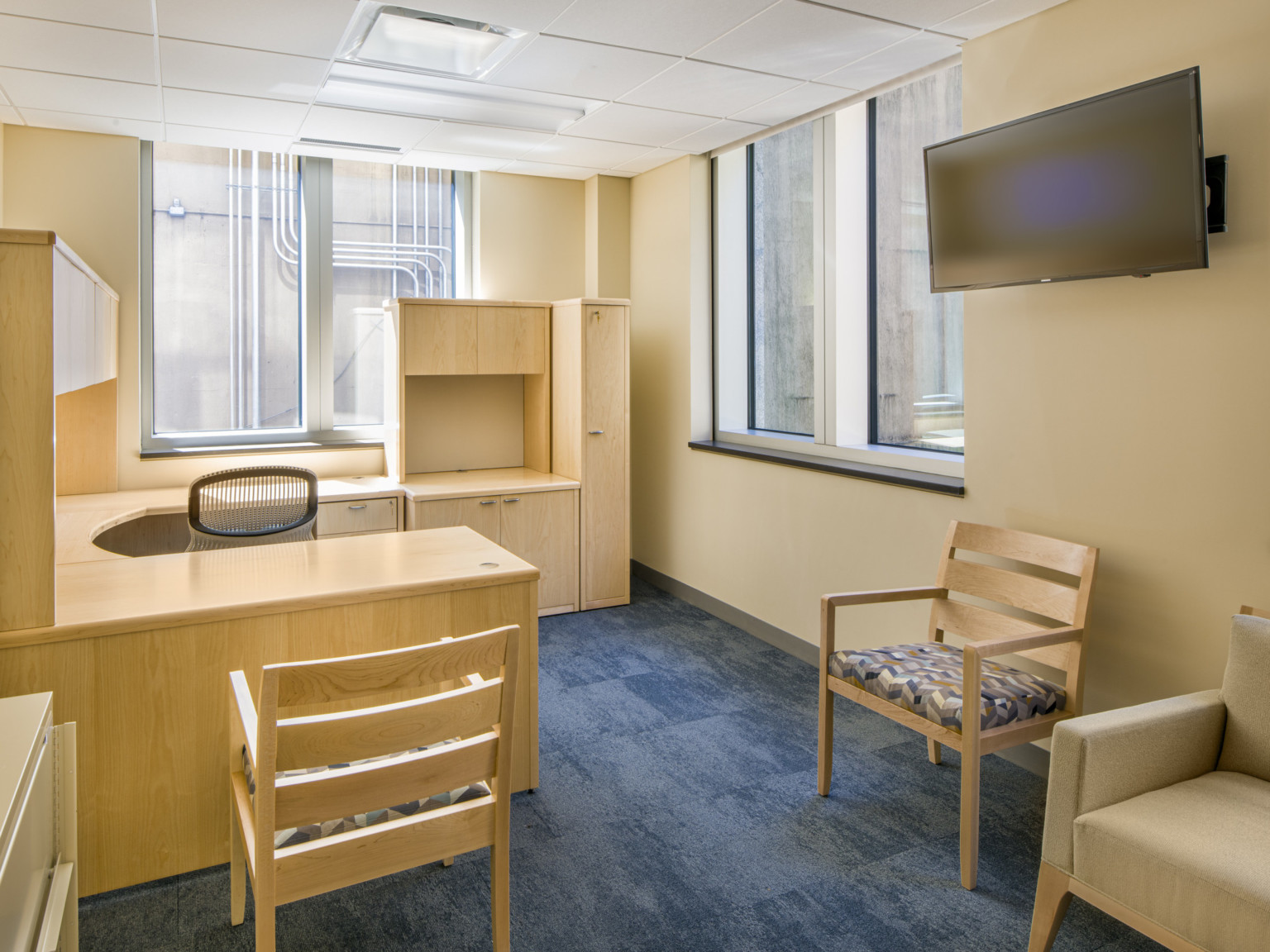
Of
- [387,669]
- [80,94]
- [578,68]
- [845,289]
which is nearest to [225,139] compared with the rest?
[80,94]

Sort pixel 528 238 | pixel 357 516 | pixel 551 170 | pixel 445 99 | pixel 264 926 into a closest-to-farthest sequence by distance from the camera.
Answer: pixel 264 926, pixel 445 99, pixel 357 516, pixel 551 170, pixel 528 238

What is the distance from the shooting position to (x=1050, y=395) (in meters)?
2.89

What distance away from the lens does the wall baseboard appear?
2.95 metres

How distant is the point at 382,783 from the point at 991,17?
9.59 feet

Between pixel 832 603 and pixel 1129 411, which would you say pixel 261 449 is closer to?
pixel 832 603

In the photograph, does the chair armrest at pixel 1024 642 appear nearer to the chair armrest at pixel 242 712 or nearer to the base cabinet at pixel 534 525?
the chair armrest at pixel 242 712

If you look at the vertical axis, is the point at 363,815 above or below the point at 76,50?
below

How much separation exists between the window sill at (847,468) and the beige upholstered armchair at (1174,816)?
1.28 m

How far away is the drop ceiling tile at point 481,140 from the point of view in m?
4.36

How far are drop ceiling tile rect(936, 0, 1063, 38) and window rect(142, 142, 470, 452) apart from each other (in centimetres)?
324

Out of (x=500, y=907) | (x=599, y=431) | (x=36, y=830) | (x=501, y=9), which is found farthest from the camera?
(x=599, y=431)

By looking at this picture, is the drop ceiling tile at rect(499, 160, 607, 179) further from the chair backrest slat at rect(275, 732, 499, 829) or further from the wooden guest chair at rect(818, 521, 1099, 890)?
the chair backrest slat at rect(275, 732, 499, 829)

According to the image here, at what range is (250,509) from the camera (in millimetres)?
3756

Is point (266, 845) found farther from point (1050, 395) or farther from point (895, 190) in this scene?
point (895, 190)
